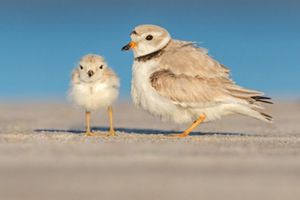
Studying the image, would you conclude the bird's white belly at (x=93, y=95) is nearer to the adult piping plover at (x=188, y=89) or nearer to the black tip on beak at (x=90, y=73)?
the black tip on beak at (x=90, y=73)

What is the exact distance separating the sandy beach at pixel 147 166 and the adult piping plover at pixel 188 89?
317 mm

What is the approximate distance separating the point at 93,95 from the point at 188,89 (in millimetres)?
1285

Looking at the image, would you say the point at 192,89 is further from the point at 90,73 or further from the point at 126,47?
the point at 90,73

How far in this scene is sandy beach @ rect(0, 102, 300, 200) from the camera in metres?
5.43

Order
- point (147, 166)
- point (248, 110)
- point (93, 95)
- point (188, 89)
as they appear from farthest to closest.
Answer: point (93, 95)
point (248, 110)
point (188, 89)
point (147, 166)

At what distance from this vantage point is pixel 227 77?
9.16 meters

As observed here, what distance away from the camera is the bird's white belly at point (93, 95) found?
31.0 feet

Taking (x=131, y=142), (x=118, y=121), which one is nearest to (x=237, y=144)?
(x=131, y=142)

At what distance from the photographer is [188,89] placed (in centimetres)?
884

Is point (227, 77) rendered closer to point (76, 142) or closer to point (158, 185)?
point (76, 142)

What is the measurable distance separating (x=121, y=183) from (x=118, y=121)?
24.0 ft

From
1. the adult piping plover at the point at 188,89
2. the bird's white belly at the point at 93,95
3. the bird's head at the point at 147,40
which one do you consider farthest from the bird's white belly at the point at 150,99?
the bird's white belly at the point at 93,95

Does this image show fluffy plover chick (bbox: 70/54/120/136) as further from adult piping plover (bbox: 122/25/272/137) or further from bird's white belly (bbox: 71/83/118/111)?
adult piping plover (bbox: 122/25/272/137)

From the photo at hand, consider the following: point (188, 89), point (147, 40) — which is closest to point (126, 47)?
point (147, 40)
